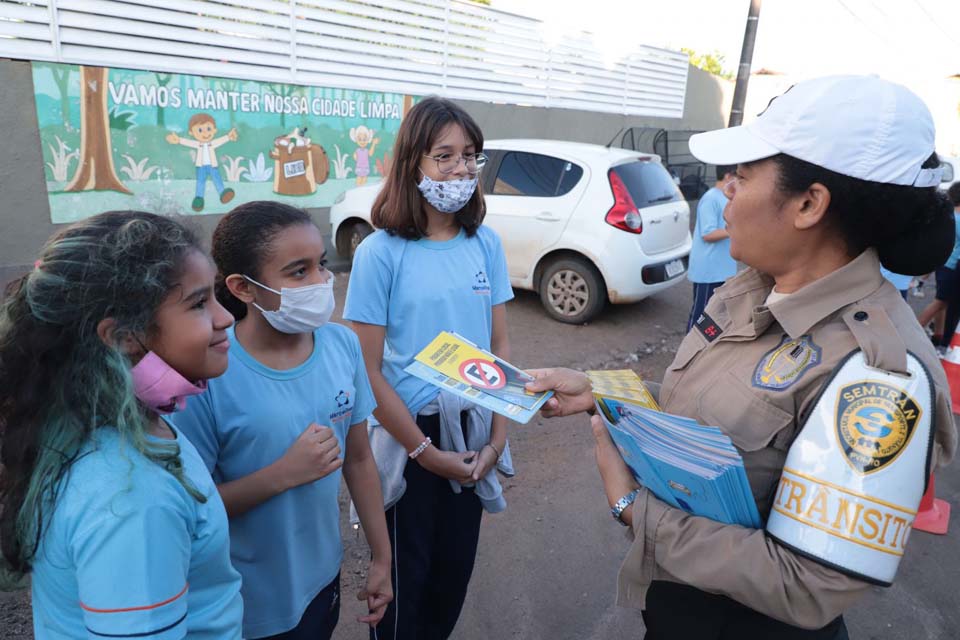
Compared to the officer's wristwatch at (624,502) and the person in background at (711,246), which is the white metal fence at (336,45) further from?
the officer's wristwatch at (624,502)

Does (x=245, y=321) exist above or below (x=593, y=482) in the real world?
above

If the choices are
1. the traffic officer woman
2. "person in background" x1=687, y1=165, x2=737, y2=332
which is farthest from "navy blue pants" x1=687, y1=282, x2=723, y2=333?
the traffic officer woman

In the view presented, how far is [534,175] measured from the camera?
6.88m

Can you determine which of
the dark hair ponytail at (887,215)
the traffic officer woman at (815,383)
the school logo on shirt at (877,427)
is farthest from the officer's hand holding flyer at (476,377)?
the dark hair ponytail at (887,215)

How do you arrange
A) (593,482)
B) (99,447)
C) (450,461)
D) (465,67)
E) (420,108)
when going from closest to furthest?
(99,447) → (450,461) → (420,108) → (593,482) → (465,67)

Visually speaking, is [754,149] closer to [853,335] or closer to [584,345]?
[853,335]

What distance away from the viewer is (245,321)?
70.5 inches

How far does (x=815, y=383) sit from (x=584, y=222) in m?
5.36

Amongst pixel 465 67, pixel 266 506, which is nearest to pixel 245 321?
pixel 266 506

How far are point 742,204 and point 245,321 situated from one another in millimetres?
1352

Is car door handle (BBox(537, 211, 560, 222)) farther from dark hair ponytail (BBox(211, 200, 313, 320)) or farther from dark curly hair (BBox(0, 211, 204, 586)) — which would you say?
dark curly hair (BBox(0, 211, 204, 586))

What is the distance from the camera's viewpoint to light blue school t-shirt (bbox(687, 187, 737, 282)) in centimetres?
546

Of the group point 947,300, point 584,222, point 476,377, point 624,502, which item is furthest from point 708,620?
point 947,300

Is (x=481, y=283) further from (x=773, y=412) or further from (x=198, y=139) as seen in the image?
(x=198, y=139)
